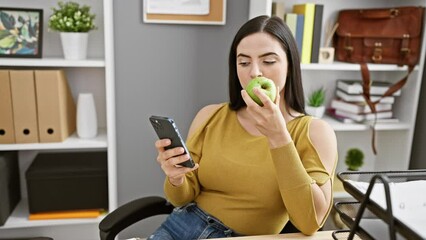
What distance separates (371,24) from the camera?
2.08 metres

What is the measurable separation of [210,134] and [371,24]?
3.91 feet

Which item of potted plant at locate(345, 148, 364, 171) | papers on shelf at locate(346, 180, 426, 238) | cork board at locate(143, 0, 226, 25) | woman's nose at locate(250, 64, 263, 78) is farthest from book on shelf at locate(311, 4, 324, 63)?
papers on shelf at locate(346, 180, 426, 238)

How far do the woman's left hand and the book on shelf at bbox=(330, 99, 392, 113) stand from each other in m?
1.26

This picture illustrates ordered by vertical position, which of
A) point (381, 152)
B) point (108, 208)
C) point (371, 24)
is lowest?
point (108, 208)

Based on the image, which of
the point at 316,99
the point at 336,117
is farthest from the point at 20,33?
the point at 336,117

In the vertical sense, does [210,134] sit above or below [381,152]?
above

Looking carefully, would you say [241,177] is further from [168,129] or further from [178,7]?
[178,7]

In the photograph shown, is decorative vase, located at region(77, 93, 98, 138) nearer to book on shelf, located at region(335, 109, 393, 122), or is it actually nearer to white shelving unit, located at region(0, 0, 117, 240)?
white shelving unit, located at region(0, 0, 117, 240)

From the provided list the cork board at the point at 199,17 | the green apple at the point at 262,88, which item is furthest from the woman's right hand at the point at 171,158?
the cork board at the point at 199,17

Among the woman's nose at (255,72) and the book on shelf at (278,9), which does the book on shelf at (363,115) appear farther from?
the woman's nose at (255,72)

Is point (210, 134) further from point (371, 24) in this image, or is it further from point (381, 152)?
point (381, 152)

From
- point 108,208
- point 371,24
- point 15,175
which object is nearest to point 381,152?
point 371,24

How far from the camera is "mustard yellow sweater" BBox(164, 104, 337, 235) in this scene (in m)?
1.19

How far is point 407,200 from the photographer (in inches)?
27.0
